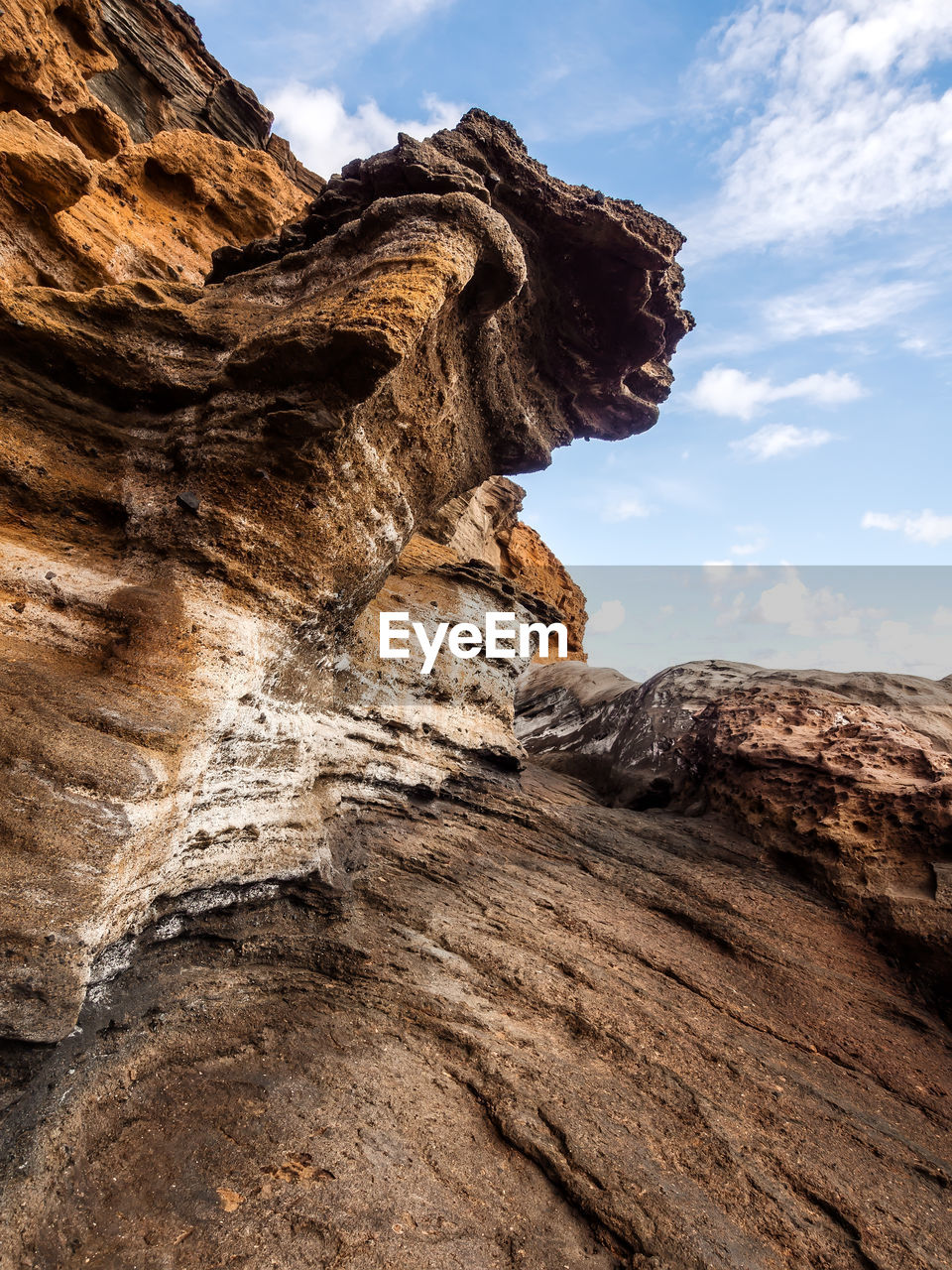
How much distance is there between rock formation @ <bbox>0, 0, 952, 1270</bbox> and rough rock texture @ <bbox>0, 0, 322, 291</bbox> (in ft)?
0.29

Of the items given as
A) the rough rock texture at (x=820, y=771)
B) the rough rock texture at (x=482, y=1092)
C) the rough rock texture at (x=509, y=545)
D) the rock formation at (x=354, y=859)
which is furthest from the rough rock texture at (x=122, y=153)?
the rough rock texture at (x=820, y=771)

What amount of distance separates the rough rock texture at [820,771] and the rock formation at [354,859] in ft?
0.24

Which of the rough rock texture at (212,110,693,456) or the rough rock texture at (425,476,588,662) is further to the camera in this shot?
the rough rock texture at (425,476,588,662)

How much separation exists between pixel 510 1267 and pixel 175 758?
2791mm

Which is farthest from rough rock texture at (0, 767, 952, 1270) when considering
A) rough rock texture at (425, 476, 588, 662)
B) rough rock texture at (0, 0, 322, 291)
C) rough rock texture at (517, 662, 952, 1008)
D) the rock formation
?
rough rock texture at (425, 476, 588, 662)

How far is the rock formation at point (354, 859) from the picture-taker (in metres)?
2.64

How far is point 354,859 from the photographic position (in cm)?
471

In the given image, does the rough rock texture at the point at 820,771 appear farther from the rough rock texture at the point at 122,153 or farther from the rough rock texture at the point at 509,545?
the rough rock texture at the point at 122,153

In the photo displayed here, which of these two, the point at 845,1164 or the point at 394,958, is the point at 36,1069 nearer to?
the point at 394,958

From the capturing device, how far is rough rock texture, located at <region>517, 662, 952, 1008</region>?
4.87m

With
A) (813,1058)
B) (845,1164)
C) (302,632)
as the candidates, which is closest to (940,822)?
(813,1058)

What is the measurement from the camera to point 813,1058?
3.86 meters

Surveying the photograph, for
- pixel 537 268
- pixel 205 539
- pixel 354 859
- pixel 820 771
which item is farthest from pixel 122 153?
pixel 820 771

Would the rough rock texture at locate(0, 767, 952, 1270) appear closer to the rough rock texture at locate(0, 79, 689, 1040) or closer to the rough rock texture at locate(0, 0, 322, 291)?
the rough rock texture at locate(0, 79, 689, 1040)
